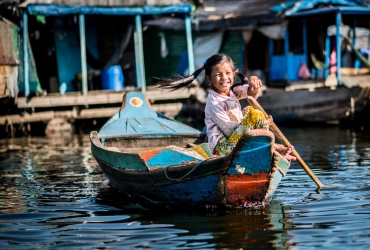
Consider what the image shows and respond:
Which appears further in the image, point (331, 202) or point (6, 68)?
point (6, 68)

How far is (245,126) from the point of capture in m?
6.55

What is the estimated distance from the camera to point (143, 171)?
22.7 ft

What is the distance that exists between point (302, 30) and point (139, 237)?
1606cm

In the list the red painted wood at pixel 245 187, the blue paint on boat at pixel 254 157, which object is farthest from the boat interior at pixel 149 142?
the blue paint on boat at pixel 254 157

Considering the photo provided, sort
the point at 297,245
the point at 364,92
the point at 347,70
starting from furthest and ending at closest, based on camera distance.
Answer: the point at 347,70
the point at 364,92
the point at 297,245

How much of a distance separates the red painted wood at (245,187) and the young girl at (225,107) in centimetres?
51

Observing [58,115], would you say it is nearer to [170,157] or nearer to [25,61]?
[25,61]

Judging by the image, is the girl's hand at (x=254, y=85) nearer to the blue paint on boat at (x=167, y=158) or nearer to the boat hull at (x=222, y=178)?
the boat hull at (x=222, y=178)

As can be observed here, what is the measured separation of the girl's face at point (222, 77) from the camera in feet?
22.1

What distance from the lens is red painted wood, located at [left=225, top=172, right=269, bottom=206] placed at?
626 centimetres

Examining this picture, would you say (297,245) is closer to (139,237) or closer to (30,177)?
(139,237)

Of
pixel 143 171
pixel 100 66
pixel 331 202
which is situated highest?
pixel 100 66

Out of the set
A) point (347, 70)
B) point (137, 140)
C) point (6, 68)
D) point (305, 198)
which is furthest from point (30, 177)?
point (347, 70)

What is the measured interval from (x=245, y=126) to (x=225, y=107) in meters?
0.39
